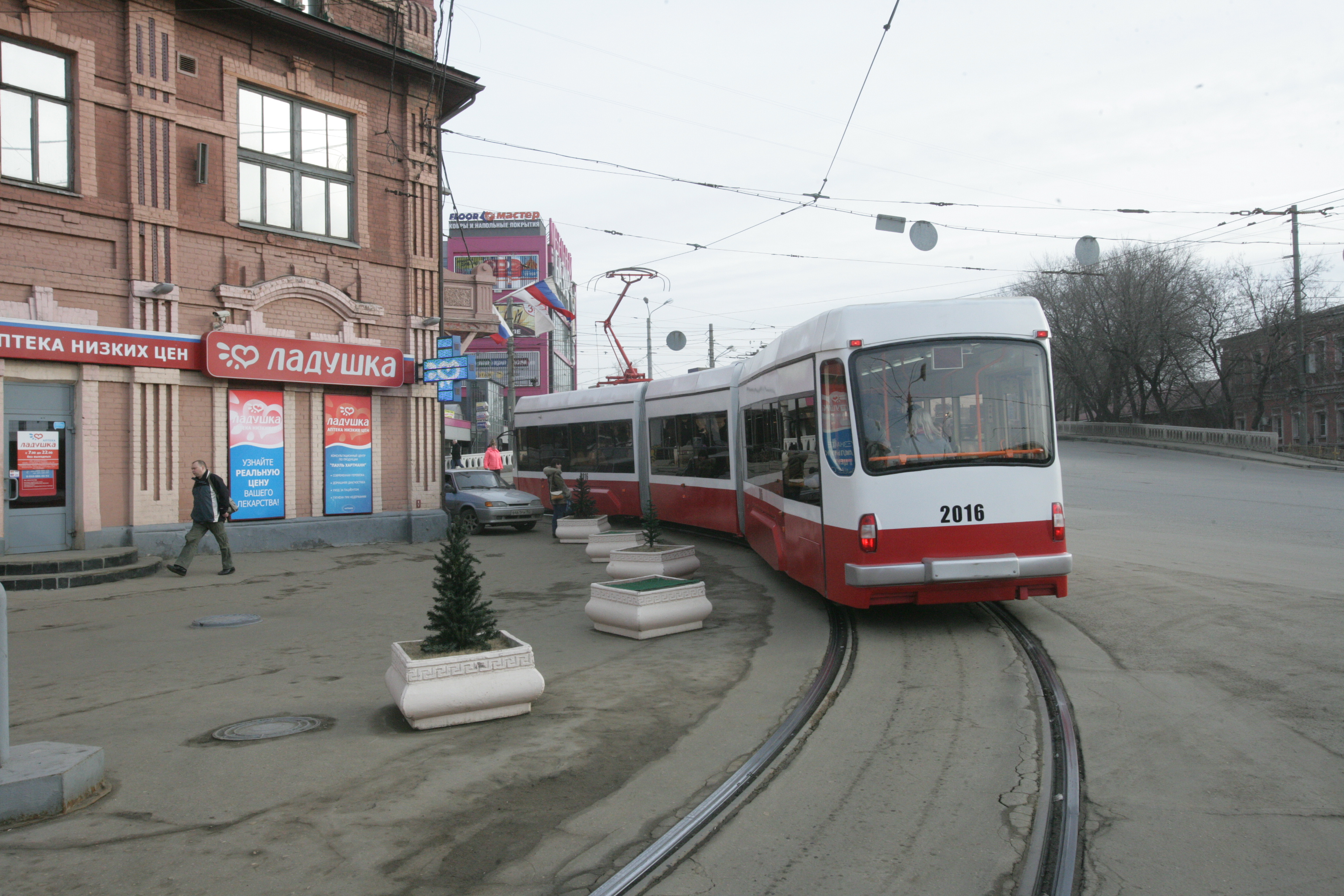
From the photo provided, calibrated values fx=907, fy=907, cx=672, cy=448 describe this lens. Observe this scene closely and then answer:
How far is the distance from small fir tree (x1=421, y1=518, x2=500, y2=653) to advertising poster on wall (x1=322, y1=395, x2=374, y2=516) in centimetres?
1183

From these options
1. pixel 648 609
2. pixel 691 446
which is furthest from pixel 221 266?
pixel 648 609

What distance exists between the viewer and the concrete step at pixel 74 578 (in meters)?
12.2

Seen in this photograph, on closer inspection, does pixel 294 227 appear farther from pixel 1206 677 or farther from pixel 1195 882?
pixel 1195 882

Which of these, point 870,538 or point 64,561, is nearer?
point 870,538

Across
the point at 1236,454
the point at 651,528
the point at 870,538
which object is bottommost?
the point at 651,528

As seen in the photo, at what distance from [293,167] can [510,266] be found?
55.6m

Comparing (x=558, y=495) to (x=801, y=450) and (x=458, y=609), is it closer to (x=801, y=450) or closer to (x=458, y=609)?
(x=801, y=450)

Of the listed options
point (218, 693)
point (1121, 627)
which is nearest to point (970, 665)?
point (1121, 627)

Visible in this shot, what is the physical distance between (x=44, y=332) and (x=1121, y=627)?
14.8 metres

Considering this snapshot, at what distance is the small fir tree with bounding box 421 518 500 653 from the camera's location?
20.7 feet

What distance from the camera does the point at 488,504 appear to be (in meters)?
19.9

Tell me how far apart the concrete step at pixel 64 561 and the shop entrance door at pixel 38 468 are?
32cm

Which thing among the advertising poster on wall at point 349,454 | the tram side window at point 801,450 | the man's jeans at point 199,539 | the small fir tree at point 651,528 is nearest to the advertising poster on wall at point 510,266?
the advertising poster on wall at point 349,454

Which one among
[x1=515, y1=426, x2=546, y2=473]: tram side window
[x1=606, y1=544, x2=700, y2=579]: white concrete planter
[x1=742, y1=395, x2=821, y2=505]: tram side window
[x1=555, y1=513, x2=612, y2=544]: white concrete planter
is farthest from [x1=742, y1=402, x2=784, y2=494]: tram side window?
[x1=515, y1=426, x2=546, y2=473]: tram side window
